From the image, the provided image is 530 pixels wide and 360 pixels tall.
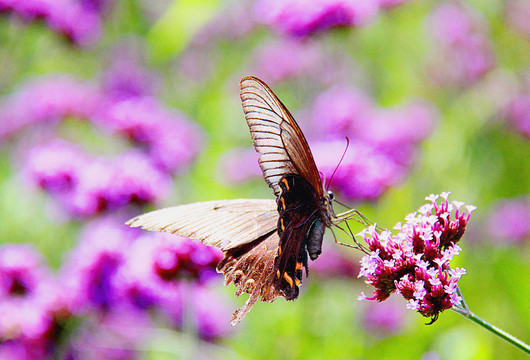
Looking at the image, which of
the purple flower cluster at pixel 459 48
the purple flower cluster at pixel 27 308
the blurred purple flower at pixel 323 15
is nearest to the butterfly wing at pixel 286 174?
the purple flower cluster at pixel 27 308

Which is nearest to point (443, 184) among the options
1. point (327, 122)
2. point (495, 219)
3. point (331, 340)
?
point (495, 219)

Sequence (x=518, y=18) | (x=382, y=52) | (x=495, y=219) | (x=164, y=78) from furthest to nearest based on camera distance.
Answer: (x=164, y=78)
(x=382, y=52)
(x=518, y=18)
(x=495, y=219)

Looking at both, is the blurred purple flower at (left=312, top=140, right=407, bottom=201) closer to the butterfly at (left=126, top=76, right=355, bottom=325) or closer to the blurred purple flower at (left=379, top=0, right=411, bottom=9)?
the butterfly at (left=126, top=76, right=355, bottom=325)

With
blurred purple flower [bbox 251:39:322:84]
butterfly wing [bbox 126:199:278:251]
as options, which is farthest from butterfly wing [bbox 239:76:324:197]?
blurred purple flower [bbox 251:39:322:84]

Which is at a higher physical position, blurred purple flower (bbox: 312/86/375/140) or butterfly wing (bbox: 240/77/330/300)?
blurred purple flower (bbox: 312/86/375/140)

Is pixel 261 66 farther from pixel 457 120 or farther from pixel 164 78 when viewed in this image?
pixel 457 120
